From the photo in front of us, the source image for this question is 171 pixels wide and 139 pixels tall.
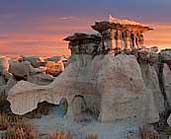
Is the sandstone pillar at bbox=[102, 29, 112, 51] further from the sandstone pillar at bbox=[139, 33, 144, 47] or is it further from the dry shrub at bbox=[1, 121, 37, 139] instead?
the dry shrub at bbox=[1, 121, 37, 139]

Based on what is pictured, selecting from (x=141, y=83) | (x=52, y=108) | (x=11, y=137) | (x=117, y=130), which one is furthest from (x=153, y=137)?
(x=52, y=108)

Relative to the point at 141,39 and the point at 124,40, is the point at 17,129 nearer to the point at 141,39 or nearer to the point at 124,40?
the point at 124,40

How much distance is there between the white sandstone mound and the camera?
11.7 metres

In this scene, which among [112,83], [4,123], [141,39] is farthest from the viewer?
[141,39]

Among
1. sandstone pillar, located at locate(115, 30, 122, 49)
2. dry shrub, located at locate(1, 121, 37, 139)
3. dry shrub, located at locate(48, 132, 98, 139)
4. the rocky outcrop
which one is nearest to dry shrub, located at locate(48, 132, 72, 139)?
dry shrub, located at locate(48, 132, 98, 139)

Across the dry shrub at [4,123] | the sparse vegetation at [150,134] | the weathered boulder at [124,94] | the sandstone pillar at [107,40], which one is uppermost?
the sandstone pillar at [107,40]

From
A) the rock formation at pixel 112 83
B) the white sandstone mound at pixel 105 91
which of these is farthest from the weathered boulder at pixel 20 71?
the white sandstone mound at pixel 105 91

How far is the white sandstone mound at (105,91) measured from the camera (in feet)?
38.2

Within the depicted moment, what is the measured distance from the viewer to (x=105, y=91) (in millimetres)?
11719

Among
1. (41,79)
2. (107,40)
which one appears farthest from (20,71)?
(107,40)

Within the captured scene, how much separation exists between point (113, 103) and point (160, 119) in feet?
4.15

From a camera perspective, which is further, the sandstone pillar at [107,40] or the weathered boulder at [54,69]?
the weathered boulder at [54,69]

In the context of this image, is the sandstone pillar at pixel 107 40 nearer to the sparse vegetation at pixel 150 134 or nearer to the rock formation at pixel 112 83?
the rock formation at pixel 112 83

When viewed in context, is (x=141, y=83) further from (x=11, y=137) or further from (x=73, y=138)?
(x=11, y=137)
